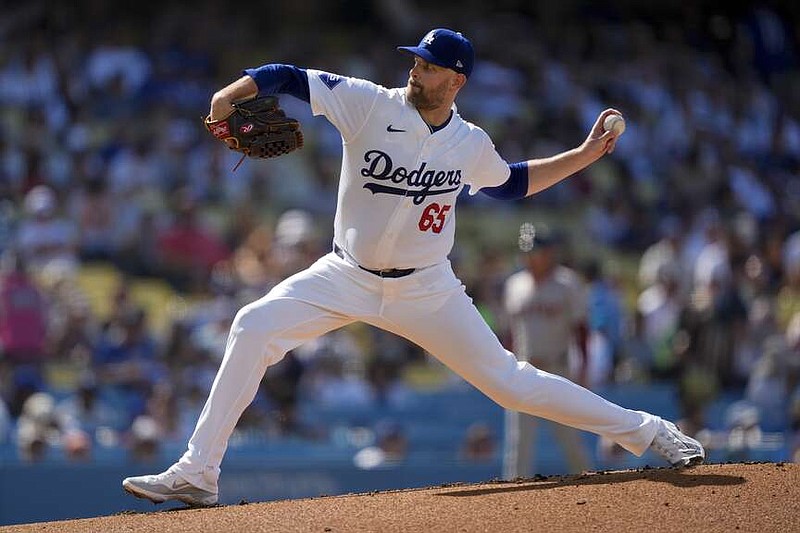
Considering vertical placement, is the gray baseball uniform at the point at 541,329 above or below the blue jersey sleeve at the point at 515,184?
below

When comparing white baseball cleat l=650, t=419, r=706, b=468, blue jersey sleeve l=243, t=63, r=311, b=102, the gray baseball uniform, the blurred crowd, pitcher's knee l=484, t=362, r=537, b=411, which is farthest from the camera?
the blurred crowd

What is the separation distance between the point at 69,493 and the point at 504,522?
15.3ft

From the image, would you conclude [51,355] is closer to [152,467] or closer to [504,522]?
[152,467]

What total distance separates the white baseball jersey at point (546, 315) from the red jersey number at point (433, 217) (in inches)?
139

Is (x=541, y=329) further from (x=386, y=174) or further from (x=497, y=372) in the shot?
(x=386, y=174)

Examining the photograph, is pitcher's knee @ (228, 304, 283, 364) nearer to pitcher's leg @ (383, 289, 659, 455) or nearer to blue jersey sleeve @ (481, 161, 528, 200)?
pitcher's leg @ (383, 289, 659, 455)

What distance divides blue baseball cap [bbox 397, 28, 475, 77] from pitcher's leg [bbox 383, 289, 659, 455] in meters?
0.88

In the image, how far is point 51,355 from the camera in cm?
1013

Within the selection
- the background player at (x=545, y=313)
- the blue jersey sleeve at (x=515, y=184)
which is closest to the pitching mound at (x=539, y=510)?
the blue jersey sleeve at (x=515, y=184)

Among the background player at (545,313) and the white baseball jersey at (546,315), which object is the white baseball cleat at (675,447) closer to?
the background player at (545,313)

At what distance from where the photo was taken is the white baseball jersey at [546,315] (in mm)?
8633

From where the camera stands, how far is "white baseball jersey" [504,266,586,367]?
8633 mm

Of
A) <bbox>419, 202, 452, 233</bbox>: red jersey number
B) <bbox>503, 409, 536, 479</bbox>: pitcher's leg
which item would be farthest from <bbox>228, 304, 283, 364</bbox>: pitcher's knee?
<bbox>503, 409, 536, 479</bbox>: pitcher's leg

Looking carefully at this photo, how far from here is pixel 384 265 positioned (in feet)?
16.8
